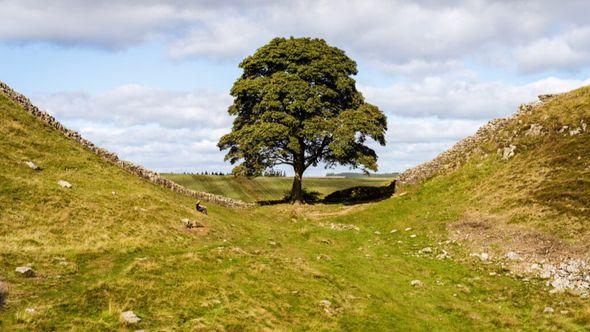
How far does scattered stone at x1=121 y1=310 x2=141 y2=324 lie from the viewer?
1492cm

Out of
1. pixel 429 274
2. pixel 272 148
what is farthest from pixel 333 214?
pixel 429 274

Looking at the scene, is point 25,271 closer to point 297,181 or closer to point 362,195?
point 297,181

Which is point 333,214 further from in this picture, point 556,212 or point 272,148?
point 556,212

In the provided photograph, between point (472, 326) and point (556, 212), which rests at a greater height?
point (556, 212)

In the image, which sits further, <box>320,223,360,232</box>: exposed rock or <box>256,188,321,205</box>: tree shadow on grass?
<box>256,188,321,205</box>: tree shadow on grass

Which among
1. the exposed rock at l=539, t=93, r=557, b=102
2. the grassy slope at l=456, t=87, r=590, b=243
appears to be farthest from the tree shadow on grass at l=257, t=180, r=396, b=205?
the exposed rock at l=539, t=93, r=557, b=102

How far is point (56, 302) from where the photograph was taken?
15.8m

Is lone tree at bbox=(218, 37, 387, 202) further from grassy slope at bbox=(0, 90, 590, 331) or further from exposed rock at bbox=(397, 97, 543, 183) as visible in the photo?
grassy slope at bbox=(0, 90, 590, 331)

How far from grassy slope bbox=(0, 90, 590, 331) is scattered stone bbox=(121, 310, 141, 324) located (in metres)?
0.27

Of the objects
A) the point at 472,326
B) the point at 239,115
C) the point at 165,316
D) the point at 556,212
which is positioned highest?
the point at 239,115

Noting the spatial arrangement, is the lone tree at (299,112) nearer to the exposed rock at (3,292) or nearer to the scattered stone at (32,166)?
the scattered stone at (32,166)

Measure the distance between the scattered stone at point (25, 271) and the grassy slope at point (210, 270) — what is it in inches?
12.9

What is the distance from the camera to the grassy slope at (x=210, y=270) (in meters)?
16.5

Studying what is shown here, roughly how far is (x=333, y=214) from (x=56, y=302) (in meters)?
33.3
